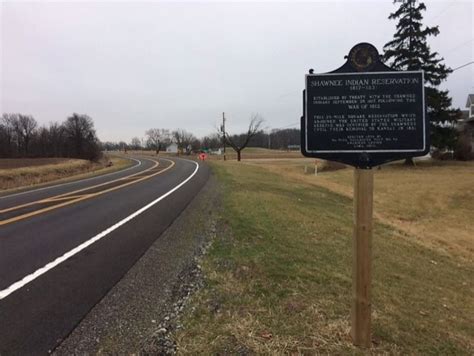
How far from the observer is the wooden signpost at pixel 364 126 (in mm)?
3528

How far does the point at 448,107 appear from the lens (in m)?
36.3

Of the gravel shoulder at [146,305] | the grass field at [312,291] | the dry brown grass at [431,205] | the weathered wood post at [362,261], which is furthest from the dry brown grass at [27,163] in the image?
the weathered wood post at [362,261]

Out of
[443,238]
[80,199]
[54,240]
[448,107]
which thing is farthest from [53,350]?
[448,107]

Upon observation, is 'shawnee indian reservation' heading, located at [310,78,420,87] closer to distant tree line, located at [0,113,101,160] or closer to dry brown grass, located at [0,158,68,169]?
dry brown grass, located at [0,158,68,169]

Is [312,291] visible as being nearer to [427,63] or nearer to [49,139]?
[427,63]

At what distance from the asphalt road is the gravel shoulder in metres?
0.16

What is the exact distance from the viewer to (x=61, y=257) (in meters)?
5.86

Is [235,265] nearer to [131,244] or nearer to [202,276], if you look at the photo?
[202,276]

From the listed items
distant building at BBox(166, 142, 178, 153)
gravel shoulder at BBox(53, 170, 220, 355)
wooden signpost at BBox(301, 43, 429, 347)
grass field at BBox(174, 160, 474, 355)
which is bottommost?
grass field at BBox(174, 160, 474, 355)

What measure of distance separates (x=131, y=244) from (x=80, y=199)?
261 inches

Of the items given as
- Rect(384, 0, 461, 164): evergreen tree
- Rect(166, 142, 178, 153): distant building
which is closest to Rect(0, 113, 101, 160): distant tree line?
Rect(166, 142, 178, 153): distant building

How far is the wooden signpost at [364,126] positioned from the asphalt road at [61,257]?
2851mm

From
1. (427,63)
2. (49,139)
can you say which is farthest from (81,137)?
(427,63)

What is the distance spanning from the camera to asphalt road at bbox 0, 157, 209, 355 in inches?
146
